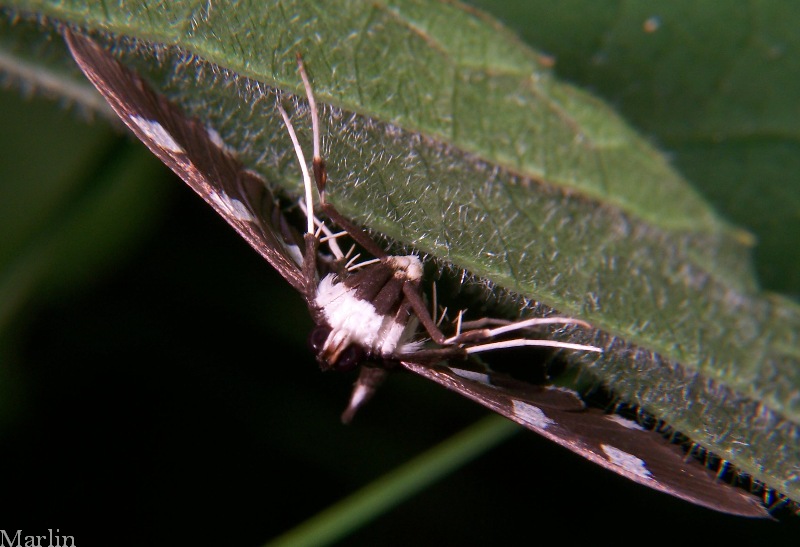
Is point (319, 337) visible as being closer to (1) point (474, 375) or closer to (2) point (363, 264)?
(2) point (363, 264)

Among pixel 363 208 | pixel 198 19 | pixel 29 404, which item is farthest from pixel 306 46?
pixel 29 404

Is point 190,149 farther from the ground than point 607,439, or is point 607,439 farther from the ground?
point 190,149

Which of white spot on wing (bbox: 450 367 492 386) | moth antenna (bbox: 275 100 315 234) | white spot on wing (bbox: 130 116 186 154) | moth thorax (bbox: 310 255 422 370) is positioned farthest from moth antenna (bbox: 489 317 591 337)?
white spot on wing (bbox: 130 116 186 154)

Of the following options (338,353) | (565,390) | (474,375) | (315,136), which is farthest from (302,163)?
(565,390)

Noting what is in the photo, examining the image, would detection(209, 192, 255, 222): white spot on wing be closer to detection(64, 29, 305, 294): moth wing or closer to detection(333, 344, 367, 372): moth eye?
detection(64, 29, 305, 294): moth wing

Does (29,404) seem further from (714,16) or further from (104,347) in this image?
(714,16)

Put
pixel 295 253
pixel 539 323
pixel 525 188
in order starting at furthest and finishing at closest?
pixel 295 253 → pixel 539 323 → pixel 525 188
